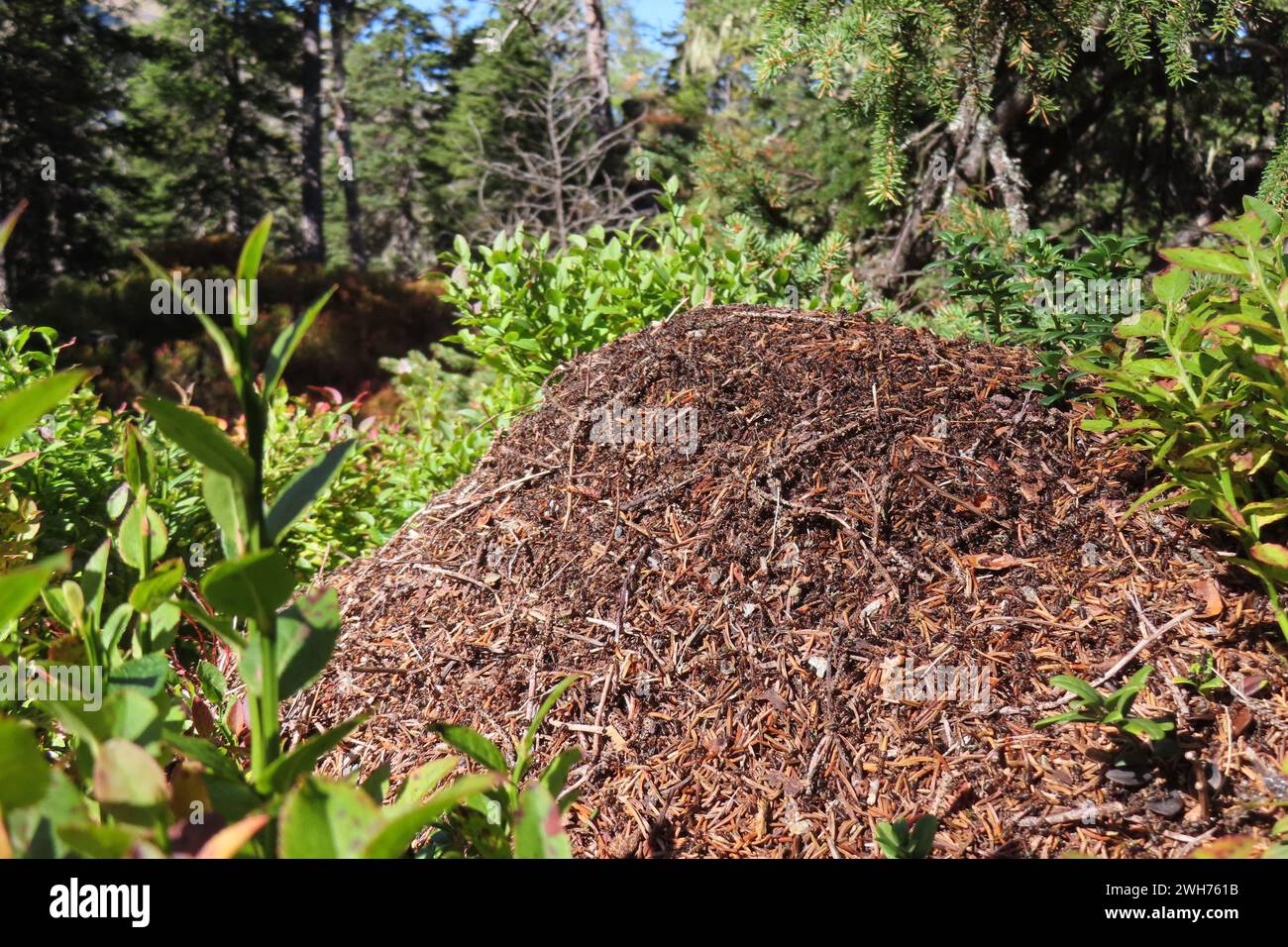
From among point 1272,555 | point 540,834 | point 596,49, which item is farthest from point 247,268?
point 596,49

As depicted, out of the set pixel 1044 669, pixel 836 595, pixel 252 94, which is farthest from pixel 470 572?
pixel 252 94

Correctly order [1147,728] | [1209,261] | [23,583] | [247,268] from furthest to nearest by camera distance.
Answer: [1209,261] < [1147,728] < [247,268] < [23,583]

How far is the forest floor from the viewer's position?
1.78 m

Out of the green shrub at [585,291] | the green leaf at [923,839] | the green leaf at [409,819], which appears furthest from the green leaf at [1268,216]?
the green leaf at [409,819]

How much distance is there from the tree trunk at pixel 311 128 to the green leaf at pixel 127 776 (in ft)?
63.5

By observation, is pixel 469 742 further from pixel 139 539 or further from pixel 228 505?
pixel 139 539

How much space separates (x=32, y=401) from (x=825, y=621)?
67.3 inches

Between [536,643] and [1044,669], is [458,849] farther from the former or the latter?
[1044,669]

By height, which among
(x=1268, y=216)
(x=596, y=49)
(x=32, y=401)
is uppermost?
(x=596, y=49)

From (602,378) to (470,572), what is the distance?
80 centimetres

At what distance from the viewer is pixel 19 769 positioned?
77 cm

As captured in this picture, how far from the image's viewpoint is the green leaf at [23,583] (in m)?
0.71

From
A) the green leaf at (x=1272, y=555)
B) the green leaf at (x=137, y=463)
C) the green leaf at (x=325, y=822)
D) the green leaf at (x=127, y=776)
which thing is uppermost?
the green leaf at (x=137, y=463)

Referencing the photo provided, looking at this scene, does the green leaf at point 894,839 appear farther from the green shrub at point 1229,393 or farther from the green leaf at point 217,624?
the green leaf at point 217,624
